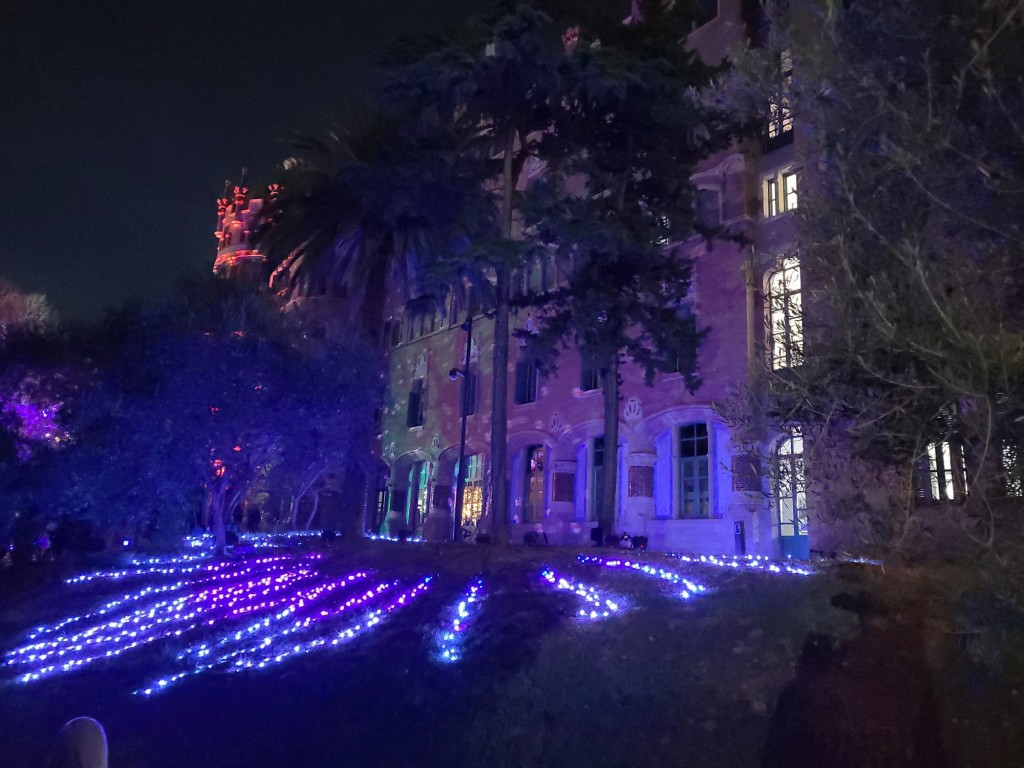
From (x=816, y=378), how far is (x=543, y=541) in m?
17.3

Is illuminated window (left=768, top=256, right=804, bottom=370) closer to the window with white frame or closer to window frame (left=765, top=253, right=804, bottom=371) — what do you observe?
window frame (left=765, top=253, right=804, bottom=371)

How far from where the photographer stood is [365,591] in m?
13.7

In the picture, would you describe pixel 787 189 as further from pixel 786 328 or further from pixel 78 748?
pixel 78 748

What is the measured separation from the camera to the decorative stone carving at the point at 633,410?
2211 centimetres

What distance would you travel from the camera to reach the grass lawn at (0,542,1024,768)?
6160 millimetres

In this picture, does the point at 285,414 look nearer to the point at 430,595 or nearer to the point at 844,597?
the point at 430,595

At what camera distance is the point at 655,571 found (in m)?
12.7

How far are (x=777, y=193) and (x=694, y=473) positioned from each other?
799cm

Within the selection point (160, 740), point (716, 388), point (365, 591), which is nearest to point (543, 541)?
point (716, 388)

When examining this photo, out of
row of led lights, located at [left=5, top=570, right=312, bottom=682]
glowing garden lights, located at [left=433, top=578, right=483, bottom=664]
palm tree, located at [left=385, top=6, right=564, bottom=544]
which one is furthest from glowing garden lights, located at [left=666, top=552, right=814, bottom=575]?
row of led lights, located at [left=5, top=570, right=312, bottom=682]

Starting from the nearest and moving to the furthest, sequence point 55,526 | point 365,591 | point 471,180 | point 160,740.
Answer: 1. point 160,740
2. point 365,591
3. point 471,180
4. point 55,526

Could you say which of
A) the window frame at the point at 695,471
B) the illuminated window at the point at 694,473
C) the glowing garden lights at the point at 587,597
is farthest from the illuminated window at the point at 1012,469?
the illuminated window at the point at 694,473

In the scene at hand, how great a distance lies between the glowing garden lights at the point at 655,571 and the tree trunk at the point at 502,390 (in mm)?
1909

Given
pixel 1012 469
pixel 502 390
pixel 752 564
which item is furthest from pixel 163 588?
pixel 1012 469
